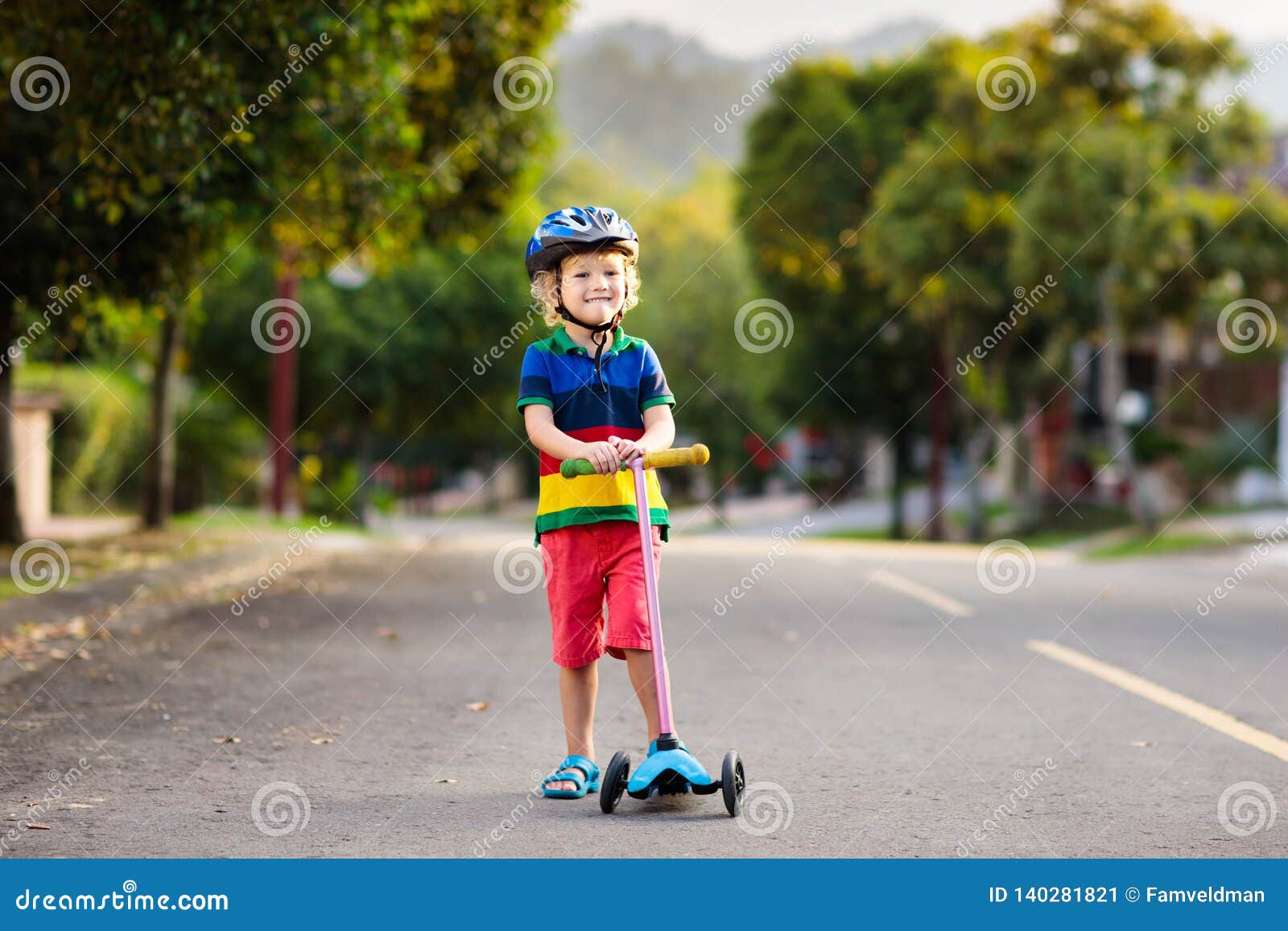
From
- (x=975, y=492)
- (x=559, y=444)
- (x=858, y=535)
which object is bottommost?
(x=559, y=444)

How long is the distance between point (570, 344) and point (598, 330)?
98 mm

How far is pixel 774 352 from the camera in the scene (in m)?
37.7

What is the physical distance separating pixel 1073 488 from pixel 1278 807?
1669 inches

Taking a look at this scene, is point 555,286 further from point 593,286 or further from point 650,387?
point 650,387

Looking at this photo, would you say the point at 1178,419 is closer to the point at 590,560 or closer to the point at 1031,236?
the point at 1031,236

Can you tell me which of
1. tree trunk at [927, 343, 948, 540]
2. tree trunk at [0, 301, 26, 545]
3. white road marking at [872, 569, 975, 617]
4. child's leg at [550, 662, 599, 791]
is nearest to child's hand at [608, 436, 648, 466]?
child's leg at [550, 662, 599, 791]

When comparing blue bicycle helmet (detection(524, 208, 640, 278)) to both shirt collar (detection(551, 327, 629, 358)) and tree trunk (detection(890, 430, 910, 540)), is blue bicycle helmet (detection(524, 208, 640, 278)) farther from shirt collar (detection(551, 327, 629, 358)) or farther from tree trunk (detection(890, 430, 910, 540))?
tree trunk (detection(890, 430, 910, 540))

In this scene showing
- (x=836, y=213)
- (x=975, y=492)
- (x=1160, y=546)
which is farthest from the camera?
(x=836, y=213)

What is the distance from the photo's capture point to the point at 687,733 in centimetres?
636

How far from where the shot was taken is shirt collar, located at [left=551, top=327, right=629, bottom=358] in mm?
5105

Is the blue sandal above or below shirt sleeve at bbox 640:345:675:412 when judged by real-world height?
below

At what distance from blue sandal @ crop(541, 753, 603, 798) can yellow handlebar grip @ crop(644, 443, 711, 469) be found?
1.02m

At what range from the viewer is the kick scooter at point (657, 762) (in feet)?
15.5

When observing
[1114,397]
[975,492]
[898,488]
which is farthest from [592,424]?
[898,488]
